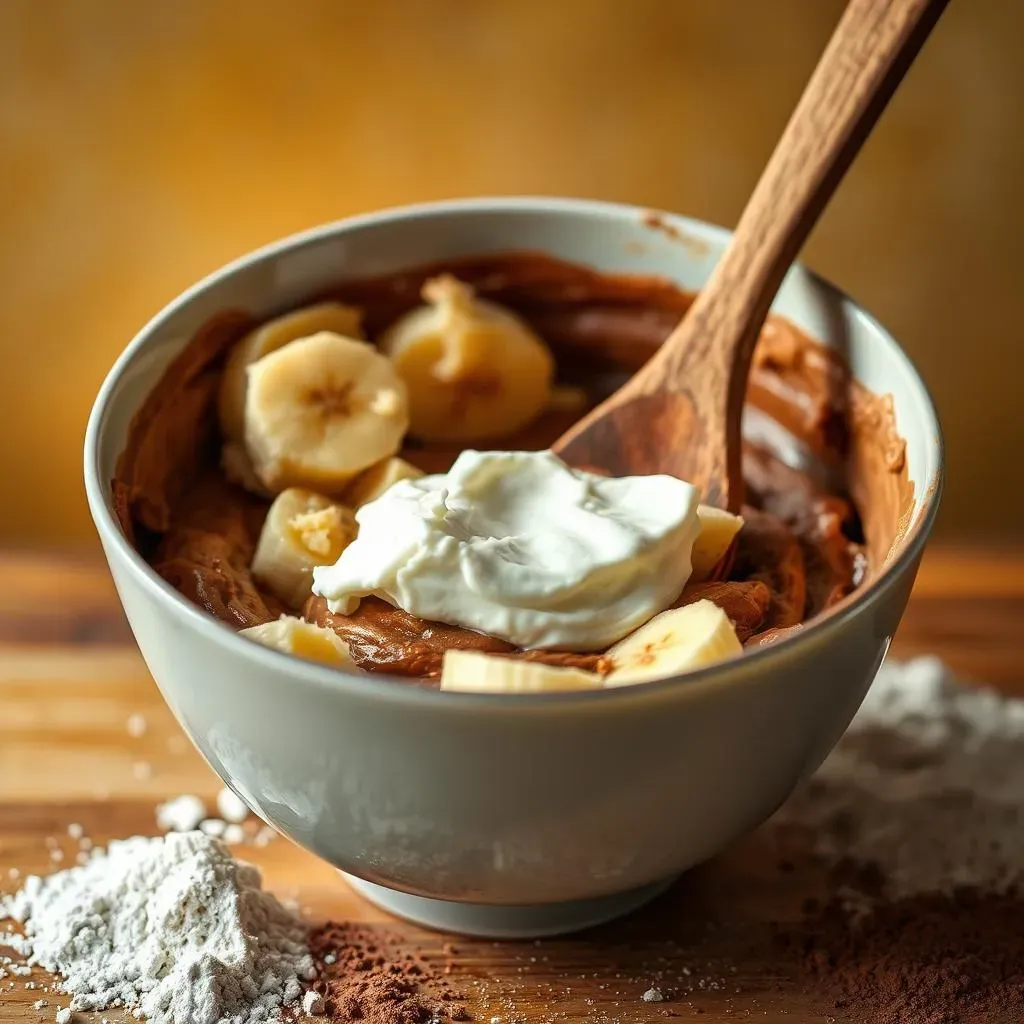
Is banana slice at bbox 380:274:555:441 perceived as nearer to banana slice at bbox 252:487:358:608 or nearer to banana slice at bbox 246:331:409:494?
banana slice at bbox 246:331:409:494

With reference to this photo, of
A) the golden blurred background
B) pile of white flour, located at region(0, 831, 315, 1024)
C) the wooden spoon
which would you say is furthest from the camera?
the golden blurred background

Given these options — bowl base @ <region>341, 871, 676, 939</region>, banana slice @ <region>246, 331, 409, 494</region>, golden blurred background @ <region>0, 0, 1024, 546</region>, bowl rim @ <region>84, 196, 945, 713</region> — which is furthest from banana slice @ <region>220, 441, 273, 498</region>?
golden blurred background @ <region>0, 0, 1024, 546</region>

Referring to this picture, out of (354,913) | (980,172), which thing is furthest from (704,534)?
(980,172)

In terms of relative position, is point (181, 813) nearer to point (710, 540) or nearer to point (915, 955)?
point (710, 540)

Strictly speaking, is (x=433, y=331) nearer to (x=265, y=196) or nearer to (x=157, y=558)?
(x=157, y=558)

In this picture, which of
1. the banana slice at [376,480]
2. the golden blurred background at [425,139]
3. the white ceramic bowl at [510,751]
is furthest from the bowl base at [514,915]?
the golden blurred background at [425,139]

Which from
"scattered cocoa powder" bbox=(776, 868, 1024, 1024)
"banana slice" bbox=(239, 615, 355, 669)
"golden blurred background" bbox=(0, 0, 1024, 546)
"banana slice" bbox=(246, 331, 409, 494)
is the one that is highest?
"golden blurred background" bbox=(0, 0, 1024, 546)
